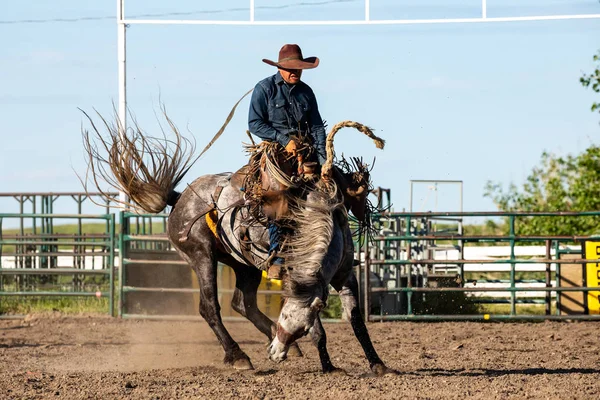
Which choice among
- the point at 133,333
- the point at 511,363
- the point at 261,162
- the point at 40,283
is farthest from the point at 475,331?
the point at 40,283

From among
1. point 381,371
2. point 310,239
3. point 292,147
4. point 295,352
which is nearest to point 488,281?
point 295,352

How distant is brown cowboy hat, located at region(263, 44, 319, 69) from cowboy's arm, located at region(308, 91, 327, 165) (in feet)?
1.07

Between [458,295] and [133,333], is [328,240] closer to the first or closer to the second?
[133,333]

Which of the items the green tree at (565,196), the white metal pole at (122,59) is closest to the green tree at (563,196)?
the green tree at (565,196)

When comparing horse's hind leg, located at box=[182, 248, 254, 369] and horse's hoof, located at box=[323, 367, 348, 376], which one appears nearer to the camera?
horse's hoof, located at box=[323, 367, 348, 376]

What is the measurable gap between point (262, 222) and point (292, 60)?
49.8 inches

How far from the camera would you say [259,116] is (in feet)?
21.3

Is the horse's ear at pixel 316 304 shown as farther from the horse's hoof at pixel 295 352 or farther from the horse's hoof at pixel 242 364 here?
the horse's hoof at pixel 295 352

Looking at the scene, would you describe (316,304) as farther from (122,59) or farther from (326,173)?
(122,59)

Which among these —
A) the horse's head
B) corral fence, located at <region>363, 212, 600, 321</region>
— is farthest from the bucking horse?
corral fence, located at <region>363, 212, 600, 321</region>

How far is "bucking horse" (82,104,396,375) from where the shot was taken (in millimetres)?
5395

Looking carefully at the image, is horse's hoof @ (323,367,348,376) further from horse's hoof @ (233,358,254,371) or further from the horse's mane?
the horse's mane

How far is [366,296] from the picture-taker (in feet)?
36.5

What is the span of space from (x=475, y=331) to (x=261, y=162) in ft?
16.2
